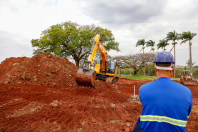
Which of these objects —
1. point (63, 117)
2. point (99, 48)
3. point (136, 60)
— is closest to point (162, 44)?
point (136, 60)

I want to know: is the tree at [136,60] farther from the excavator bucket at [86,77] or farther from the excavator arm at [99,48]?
the excavator bucket at [86,77]

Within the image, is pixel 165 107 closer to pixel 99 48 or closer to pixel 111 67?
pixel 99 48

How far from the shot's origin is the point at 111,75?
13.5 meters

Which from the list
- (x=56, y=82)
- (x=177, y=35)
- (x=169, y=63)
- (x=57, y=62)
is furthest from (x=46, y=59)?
(x=177, y=35)

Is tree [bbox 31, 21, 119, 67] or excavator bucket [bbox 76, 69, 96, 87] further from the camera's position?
tree [bbox 31, 21, 119, 67]

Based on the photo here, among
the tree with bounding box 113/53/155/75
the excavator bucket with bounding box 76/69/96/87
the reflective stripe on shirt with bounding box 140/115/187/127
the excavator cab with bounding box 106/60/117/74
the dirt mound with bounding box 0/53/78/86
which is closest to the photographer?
the reflective stripe on shirt with bounding box 140/115/187/127

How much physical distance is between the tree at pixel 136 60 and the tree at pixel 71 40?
24.3ft

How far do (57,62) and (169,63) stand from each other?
12.8m

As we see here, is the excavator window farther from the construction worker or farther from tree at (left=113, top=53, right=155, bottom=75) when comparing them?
tree at (left=113, top=53, right=155, bottom=75)

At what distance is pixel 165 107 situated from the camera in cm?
145

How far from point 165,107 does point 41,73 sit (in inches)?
453

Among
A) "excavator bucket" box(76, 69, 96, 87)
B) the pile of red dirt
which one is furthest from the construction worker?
"excavator bucket" box(76, 69, 96, 87)

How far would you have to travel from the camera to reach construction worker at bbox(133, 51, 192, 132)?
4.71ft

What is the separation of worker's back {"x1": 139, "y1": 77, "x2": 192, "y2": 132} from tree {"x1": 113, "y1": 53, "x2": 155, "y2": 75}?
94.8 ft
